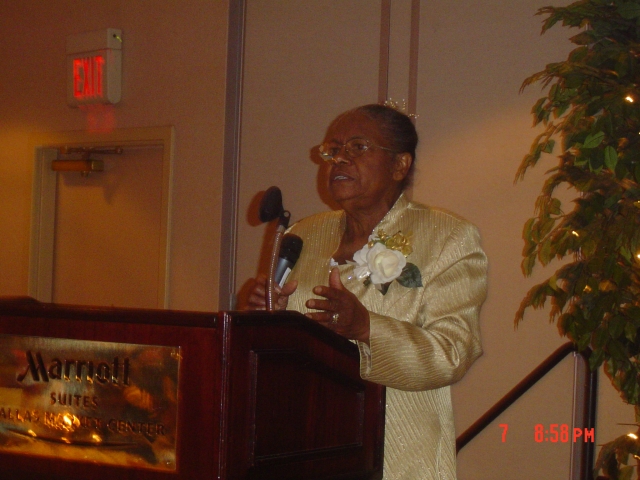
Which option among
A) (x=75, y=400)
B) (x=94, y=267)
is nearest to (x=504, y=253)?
(x=75, y=400)

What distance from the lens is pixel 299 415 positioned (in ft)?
4.09

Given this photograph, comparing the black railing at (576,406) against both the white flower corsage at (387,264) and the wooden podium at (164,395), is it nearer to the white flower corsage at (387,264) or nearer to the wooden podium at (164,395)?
the white flower corsage at (387,264)

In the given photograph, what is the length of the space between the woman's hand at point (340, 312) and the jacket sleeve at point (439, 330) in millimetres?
24

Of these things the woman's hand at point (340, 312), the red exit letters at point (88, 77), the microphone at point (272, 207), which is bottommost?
the woman's hand at point (340, 312)

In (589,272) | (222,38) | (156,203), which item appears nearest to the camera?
(589,272)

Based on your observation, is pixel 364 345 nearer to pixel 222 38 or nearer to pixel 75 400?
pixel 75 400

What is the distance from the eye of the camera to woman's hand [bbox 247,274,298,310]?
59.8 inches

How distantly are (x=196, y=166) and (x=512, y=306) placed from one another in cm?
202

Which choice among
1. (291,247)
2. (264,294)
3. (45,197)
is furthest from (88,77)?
(264,294)

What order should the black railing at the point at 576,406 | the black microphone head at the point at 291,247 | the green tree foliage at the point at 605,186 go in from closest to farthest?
the black microphone head at the point at 291,247, the green tree foliage at the point at 605,186, the black railing at the point at 576,406

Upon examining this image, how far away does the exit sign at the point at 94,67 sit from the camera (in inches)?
184
